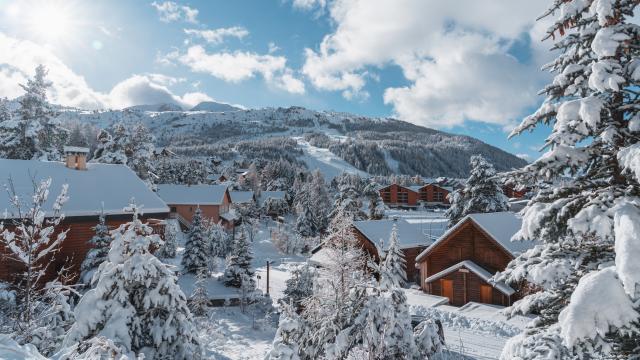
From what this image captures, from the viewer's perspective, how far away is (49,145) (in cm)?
3722

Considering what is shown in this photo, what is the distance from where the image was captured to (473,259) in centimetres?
3019

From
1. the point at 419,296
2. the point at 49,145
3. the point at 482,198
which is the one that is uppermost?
the point at 49,145

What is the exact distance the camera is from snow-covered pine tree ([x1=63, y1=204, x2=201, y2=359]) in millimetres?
7945

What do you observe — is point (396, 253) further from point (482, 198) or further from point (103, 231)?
point (103, 231)

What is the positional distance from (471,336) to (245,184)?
79.5 meters

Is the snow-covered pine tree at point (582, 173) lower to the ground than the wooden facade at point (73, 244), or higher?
higher

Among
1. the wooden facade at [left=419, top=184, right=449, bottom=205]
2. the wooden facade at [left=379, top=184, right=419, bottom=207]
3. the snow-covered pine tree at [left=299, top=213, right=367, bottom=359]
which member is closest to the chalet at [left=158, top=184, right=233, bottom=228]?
the snow-covered pine tree at [left=299, top=213, right=367, bottom=359]

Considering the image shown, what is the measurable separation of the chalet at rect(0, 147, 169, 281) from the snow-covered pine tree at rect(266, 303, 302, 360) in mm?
11116

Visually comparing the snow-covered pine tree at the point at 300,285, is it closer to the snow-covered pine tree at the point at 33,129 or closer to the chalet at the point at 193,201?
the snow-covered pine tree at the point at 33,129

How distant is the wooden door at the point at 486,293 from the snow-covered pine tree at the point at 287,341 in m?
22.3

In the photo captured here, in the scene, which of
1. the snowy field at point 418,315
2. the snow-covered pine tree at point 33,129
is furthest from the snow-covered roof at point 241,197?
the snowy field at point 418,315

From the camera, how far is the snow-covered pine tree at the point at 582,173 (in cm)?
603

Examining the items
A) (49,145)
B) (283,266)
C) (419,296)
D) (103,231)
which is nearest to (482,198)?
(419,296)

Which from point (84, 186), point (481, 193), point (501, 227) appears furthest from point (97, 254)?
point (481, 193)
